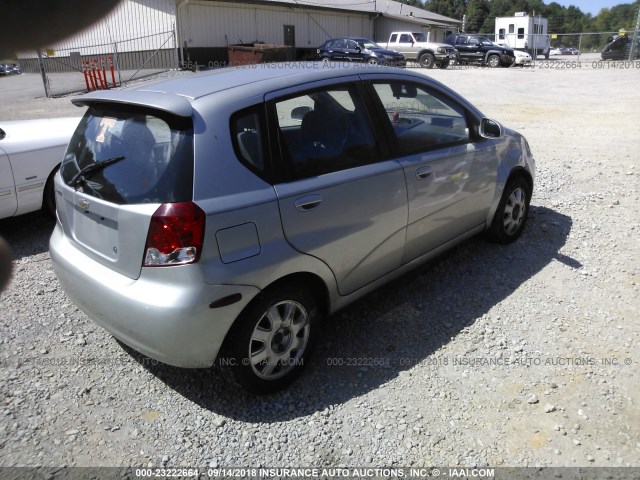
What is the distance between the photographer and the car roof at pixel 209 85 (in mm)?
2760

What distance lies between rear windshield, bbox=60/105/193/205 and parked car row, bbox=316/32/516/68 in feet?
80.8

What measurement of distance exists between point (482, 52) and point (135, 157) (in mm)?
32915

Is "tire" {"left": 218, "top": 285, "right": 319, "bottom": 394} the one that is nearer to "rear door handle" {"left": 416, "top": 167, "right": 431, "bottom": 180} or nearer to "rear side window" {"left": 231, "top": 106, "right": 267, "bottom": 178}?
"rear side window" {"left": 231, "top": 106, "right": 267, "bottom": 178}

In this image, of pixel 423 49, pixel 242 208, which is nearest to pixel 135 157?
pixel 242 208

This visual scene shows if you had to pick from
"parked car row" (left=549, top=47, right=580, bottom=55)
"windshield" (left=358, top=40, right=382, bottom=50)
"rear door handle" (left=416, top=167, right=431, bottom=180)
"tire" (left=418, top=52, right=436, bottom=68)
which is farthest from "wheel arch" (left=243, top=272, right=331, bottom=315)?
"parked car row" (left=549, top=47, right=580, bottom=55)

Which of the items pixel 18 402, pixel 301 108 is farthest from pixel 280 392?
pixel 301 108

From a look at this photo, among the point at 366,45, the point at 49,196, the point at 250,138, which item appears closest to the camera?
the point at 250,138

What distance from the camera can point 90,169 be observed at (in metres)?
2.96

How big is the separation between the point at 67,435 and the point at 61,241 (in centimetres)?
118

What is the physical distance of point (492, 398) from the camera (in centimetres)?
304

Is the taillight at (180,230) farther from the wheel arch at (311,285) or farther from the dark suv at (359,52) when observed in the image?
the dark suv at (359,52)

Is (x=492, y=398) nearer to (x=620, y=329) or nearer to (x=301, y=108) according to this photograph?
(x=620, y=329)

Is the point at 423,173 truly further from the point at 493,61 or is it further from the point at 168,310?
the point at 493,61

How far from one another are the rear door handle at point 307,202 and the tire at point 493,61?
3182 centimetres
